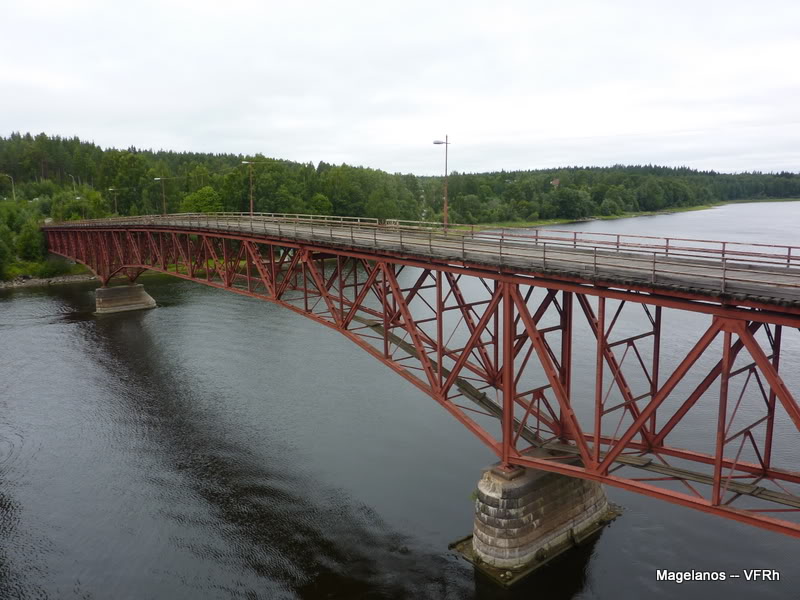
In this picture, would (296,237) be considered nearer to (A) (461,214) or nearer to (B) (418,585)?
(B) (418,585)

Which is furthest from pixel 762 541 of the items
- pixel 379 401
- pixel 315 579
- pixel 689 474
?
pixel 379 401

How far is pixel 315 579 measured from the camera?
2288cm

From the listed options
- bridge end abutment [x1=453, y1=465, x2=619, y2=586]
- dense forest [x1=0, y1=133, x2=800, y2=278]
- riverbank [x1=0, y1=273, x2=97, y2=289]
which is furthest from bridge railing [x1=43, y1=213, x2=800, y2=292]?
riverbank [x1=0, y1=273, x2=97, y2=289]

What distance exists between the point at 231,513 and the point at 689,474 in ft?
63.1

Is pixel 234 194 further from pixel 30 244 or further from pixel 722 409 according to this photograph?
pixel 722 409

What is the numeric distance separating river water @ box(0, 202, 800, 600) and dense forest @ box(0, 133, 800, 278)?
110 feet

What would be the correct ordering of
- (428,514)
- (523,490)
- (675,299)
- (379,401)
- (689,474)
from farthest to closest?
(379,401), (428,514), (523,490), (689,474), (675,299)

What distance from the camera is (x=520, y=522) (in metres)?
21.8

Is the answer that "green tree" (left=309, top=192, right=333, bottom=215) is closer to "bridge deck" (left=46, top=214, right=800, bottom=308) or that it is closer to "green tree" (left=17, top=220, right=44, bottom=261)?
"green tree" (left=17, top=220, right=44, bottom=261)

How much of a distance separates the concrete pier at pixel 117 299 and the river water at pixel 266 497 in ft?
60.6

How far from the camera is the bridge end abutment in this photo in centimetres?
2162

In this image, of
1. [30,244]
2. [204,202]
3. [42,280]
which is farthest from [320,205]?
[30,244]

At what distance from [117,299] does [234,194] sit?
4328 centimetres

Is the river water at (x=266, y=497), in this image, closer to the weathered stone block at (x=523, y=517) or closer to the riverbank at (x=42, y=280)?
the weathered stone block at (x=523, y=517)
